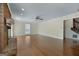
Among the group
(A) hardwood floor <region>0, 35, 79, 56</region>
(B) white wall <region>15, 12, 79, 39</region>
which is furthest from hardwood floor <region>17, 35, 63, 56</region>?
Result: (B) white wall <region>15, 12, 79, 39</region>

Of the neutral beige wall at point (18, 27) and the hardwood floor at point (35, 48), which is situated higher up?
the neutral beige wall at point (18, 27)

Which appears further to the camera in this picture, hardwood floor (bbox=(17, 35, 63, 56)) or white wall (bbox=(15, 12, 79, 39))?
hardwood floor (bbox=(17, 35, 63, 56))

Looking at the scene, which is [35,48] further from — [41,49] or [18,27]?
[18,27]

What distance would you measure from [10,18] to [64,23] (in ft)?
11.7

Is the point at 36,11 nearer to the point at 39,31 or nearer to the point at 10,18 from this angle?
the point at 10,18

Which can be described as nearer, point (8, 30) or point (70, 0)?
point (70, 0)

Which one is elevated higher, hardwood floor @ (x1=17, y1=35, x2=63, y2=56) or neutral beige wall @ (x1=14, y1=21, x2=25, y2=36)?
neutral beige wall @ (x1=14, y1=21, x2=25, y2=36)

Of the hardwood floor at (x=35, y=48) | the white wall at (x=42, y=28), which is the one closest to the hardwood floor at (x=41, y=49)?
the hardwood floor at (x=35, y=48)

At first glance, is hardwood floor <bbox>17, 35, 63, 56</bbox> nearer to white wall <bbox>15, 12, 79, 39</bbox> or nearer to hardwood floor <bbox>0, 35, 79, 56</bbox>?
hardwood floor <bbox>0, 35, 79, 56</bbox>

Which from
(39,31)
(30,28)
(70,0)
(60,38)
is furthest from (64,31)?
(70,0)

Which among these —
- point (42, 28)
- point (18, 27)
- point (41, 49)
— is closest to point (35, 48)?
point (41, 49)

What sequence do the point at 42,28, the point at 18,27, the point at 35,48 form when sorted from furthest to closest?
the point at 35,48 → the point at 42,28 → the point at 18,27

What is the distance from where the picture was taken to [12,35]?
2400mm

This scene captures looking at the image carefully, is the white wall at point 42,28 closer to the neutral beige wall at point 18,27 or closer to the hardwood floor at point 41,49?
the neutral beige wall at point 18,27
